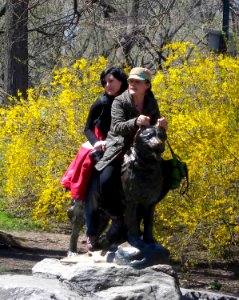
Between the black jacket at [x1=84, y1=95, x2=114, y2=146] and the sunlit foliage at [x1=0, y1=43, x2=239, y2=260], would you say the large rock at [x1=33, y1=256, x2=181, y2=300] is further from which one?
the sunlit foliage at [x1=0, y1=43, x2=239, y2=260]

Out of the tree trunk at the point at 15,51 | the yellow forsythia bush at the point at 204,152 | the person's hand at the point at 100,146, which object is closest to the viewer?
the person's hand at the point at 100,146

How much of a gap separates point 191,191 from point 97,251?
2.57 metres

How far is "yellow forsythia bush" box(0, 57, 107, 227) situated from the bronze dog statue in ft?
13.2

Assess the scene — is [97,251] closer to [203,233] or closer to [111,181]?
[111,181]

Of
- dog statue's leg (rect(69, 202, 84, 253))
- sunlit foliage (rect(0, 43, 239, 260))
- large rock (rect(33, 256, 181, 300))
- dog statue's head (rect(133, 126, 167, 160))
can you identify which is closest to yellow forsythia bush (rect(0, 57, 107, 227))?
sunlit foliage (rect(0, 43, 239, 260))

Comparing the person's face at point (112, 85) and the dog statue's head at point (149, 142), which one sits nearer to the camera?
the dog statue's head at point (149, 142)

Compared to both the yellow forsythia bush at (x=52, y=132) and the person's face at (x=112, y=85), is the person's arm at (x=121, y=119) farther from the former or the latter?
the yellow forsythia bush at (x=52, y=132)

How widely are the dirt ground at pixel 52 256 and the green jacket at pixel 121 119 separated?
112 inches

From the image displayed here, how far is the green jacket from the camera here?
20.0 ft

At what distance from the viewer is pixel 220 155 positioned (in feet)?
27.8

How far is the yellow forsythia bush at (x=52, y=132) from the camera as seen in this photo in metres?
10.3

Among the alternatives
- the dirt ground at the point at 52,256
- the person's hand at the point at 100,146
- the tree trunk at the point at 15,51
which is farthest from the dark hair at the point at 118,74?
the tree trunk at the point at 15,51

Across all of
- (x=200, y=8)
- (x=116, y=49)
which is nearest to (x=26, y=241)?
(x=116, y=49)

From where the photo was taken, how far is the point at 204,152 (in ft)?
27.4
